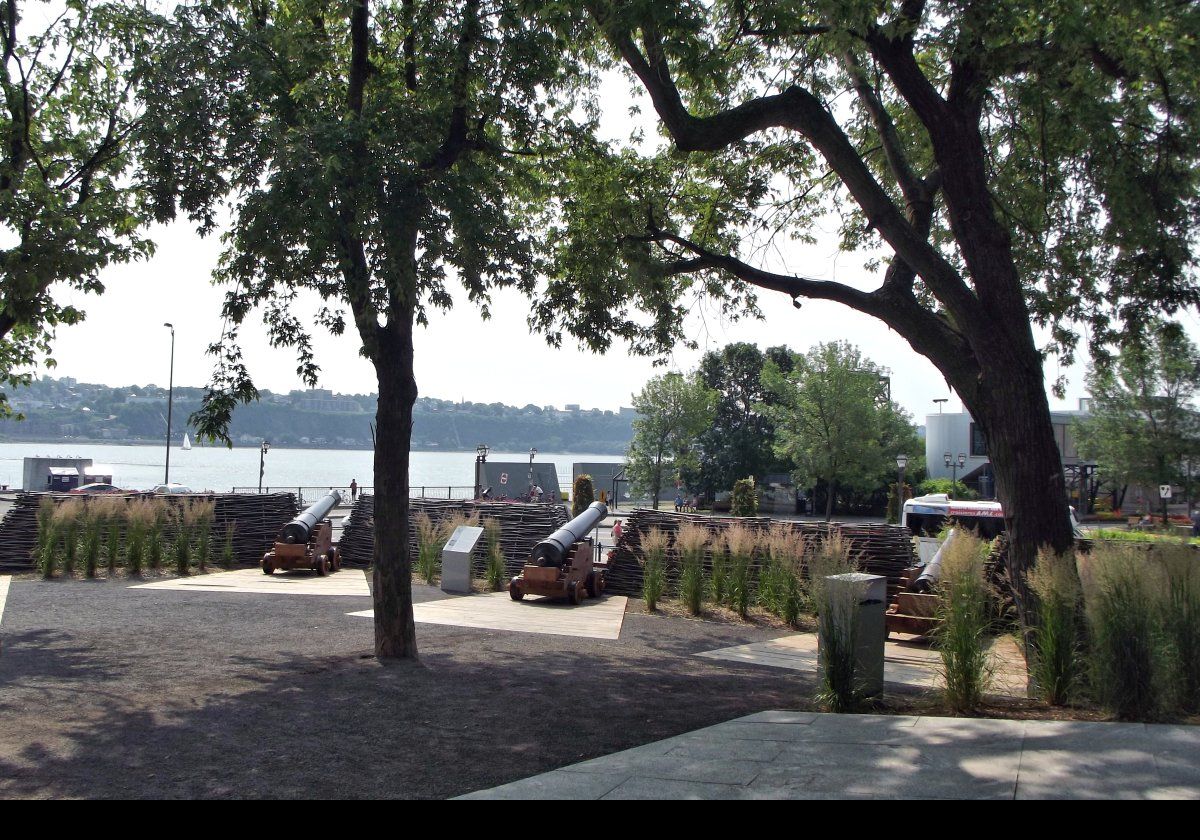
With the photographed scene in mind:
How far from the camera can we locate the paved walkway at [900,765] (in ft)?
15.8

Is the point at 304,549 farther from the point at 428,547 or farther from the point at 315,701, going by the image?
the point at 315,701

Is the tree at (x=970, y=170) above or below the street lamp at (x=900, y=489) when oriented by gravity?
above

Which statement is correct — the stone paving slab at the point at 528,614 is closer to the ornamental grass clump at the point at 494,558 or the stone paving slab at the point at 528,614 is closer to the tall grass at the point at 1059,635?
the ornamental grass clump at the point at 494,558

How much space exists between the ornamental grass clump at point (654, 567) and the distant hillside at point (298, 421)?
195ft

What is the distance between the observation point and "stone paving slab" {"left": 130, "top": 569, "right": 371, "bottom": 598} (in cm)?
1503

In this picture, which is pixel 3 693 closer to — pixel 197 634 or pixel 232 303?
pixel 197 634

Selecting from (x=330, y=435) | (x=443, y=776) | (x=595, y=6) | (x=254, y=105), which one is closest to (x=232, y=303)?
(x=254, y=105)

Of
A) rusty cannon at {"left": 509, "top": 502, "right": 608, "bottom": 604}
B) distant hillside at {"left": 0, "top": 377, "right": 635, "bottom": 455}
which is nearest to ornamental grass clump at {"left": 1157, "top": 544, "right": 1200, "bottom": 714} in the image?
rusty cannon at {"left": 509, "top": 502, "right": 608, "bottom": 604}

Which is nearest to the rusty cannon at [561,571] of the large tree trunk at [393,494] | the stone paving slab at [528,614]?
the stone paving slab at [528,614]

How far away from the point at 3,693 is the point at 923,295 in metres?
11.2

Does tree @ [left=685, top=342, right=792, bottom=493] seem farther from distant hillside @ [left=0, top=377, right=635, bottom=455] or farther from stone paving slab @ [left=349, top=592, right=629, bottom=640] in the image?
stone paving slab @ [left=349, top=592, right=629, bottom=640]

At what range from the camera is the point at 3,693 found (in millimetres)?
7410

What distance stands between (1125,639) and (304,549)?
14248 millimetres

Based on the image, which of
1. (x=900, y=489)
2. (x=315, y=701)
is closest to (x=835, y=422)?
(x=900, y=489)
